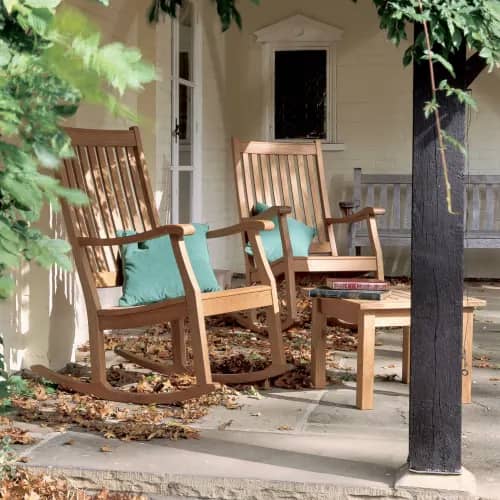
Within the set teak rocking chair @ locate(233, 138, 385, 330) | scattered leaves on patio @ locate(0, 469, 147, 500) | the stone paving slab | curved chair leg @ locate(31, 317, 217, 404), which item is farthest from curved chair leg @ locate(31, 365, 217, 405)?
teak rocking chair @ locate(233, 138, 385, 330)

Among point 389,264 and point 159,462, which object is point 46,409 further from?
point 389,264

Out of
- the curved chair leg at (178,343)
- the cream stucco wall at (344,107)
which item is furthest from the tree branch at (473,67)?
the cream stucco wall at (344,107)

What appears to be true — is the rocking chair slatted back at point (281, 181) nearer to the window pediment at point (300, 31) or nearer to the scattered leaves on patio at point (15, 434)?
the window pediment at point (300, 31)

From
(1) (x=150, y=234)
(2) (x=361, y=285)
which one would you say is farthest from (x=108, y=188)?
(2) (x=361, y=285)

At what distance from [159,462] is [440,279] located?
863mm

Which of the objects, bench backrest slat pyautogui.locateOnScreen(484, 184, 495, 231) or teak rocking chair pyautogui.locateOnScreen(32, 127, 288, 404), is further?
bench backrest slat pyautogui.locateOnScreen(484, 184, 495, 231)

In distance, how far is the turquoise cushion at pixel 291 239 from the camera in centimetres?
508

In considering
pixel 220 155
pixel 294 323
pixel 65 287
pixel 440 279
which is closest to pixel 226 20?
pixel 440 279

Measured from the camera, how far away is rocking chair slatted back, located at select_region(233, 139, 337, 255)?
5289mm

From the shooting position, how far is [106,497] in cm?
239

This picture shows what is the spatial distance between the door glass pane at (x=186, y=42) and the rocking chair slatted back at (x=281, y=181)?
1009 millimetres

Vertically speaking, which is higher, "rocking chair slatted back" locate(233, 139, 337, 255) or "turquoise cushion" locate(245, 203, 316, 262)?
"rocking chair slatted back" locate(233, 139, 337, 255)

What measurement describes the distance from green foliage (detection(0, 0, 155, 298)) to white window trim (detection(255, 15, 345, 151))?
6.73 meters

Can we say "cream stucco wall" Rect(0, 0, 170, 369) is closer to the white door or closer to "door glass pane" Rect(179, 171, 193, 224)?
the white door
